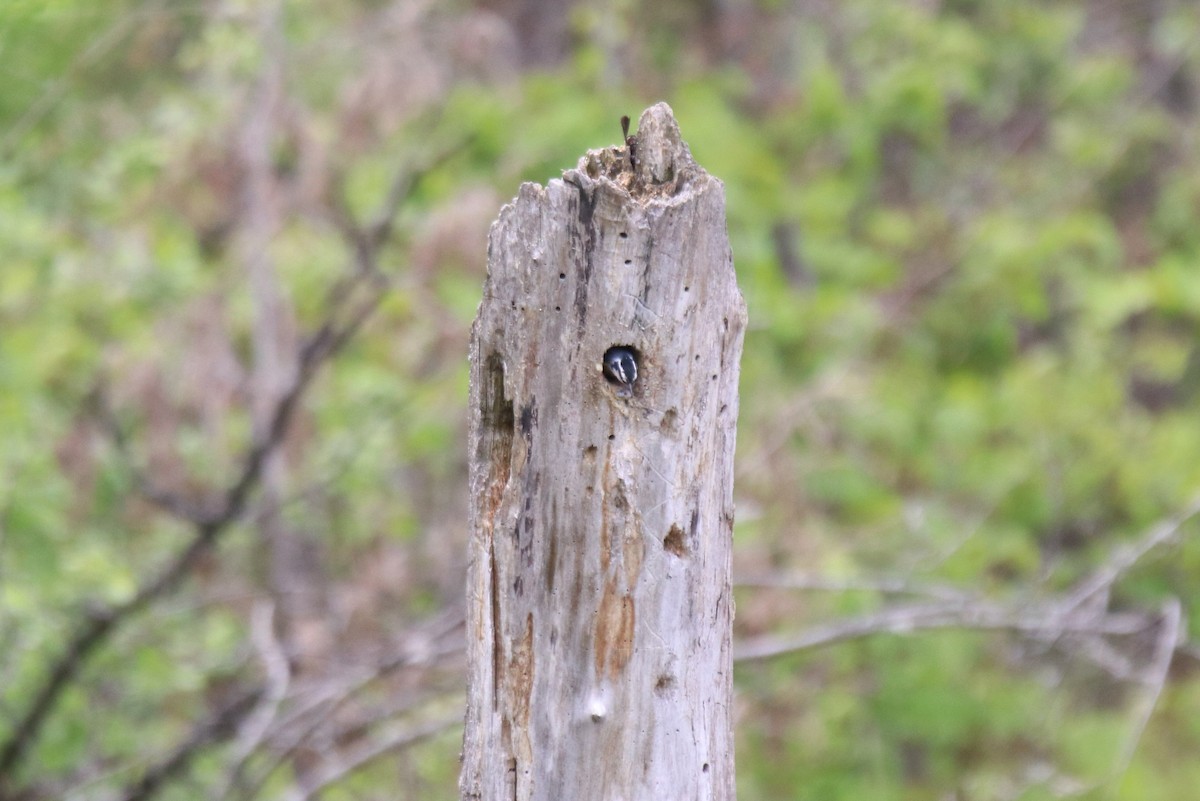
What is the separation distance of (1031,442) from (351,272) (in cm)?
336

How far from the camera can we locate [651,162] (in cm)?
181

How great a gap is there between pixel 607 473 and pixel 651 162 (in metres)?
0.44

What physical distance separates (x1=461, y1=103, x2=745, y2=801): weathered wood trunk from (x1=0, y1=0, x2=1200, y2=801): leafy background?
5.92 ft

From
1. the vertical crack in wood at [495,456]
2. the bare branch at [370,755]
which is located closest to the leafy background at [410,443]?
the bare branch at [370,755]

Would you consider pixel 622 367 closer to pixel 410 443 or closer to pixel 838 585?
pixel 838 585

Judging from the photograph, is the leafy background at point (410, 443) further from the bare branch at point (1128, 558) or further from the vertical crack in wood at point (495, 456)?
the vertical crack in wood at point (495, 456)

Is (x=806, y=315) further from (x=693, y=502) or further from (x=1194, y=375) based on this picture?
(x=693, y=502)

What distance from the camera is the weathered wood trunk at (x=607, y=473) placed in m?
1.78

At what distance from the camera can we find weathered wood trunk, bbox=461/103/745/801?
69.9 inches

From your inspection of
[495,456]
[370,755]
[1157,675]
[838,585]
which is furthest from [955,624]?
[495,456]

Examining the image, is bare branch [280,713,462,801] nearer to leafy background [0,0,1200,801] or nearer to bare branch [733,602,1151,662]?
leafy background [0,0,1200,801]

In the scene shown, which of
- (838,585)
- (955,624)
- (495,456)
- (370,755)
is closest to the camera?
(495,456)

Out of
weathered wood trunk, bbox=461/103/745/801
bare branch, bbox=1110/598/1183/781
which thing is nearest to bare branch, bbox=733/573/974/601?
bare branch, bbox=1110/598/1183/781

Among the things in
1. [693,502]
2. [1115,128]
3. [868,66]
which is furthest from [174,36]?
[1115,128]
